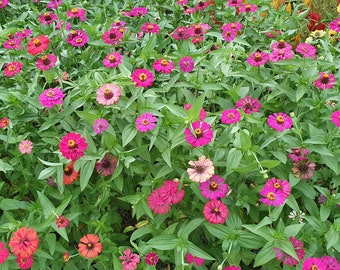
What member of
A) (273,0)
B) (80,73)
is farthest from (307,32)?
(80,73)

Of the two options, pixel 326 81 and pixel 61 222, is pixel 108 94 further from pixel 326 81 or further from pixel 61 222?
pixel 326 81

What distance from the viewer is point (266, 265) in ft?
5.27

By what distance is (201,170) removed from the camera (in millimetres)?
1507

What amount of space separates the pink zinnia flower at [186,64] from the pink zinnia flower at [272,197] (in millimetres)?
665

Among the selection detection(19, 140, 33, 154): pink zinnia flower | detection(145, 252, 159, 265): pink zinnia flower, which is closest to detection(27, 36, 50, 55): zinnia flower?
detection(19, 140, 33, 154): pink zinnia flower

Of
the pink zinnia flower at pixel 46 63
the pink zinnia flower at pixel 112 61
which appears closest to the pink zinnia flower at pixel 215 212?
the pink zinnia flower at pixel 112 61

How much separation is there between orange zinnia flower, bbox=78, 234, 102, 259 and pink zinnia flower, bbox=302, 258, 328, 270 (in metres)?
→ 0.64

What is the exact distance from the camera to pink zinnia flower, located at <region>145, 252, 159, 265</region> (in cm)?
155

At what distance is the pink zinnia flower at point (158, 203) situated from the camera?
5.08ft

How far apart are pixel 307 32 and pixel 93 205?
176 centimetres

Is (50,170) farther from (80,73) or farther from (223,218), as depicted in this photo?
(80,73)

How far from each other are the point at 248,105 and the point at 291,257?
1.98 ft

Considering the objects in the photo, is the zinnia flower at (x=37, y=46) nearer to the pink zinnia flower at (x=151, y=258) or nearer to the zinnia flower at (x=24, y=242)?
the zinnia flower at (x=24, y=242)

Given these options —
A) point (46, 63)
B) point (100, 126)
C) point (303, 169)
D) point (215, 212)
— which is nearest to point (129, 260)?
point (215, 212)
